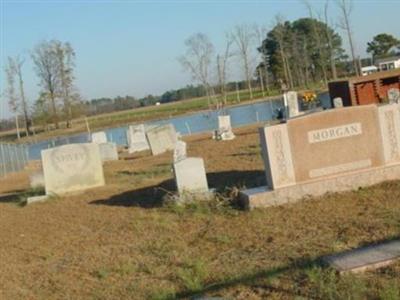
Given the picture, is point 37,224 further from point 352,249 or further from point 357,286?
point 357,286

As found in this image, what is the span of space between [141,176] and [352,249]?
31.3 feet

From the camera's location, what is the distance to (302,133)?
845 centimetres

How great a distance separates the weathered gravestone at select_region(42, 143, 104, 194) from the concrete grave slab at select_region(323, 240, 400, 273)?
9.68 metres

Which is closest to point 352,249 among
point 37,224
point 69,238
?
point 69,238

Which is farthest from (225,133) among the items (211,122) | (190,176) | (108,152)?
(211,122)

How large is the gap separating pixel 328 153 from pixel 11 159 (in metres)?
24.6

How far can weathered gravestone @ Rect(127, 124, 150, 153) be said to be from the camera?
85.0ft

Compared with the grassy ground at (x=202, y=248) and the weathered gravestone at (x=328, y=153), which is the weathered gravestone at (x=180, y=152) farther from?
the weathered gravestone at (x=328, y=153)

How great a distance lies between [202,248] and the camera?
21.8 feet

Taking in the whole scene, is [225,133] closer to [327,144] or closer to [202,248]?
[327,144]

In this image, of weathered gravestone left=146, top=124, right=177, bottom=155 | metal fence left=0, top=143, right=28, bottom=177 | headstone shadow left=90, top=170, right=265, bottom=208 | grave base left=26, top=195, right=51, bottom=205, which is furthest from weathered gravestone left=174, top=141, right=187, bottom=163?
metal fence left=0, top=143, right=28, bottom=177

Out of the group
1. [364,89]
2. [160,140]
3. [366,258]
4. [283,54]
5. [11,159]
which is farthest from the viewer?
[283,54]

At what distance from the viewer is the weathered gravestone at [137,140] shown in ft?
85.0

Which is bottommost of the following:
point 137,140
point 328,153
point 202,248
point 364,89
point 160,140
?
point 202,248
